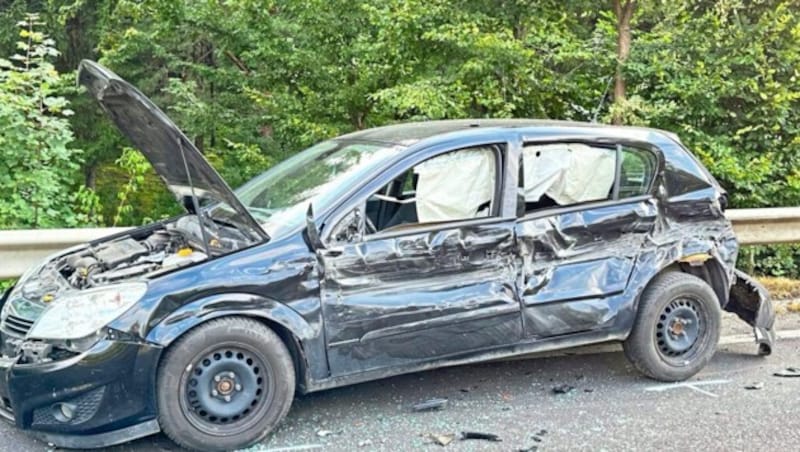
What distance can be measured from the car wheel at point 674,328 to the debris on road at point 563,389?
0.44 meters

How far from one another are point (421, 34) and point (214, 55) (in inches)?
188

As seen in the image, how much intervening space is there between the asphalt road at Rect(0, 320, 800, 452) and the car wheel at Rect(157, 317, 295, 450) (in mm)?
174

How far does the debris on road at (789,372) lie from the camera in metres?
4.59

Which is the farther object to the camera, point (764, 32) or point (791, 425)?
point (764, 32)

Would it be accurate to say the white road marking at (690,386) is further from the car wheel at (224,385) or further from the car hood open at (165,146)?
the car hood open at (165,146)

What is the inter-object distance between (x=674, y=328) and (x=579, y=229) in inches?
36.6

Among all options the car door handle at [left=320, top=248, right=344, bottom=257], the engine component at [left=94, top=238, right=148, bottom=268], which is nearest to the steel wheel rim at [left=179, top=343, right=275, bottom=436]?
the car door handle at [left=320, top=248, right=344, bottom=257]

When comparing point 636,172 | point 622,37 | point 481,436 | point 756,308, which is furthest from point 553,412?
point 622,37

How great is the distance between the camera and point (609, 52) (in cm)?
862

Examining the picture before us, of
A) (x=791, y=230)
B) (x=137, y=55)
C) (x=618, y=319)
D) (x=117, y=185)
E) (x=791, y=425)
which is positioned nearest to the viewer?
(x=791, y=425)

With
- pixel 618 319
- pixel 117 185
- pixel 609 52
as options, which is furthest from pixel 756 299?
pixel 117 185

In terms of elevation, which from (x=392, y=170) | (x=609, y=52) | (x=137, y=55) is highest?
(x=137, y=55)

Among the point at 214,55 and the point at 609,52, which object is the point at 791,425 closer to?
the point at 609,52

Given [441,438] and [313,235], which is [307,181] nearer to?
[313,235]
